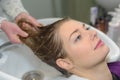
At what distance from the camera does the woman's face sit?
3.02 feet

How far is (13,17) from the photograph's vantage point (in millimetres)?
1172

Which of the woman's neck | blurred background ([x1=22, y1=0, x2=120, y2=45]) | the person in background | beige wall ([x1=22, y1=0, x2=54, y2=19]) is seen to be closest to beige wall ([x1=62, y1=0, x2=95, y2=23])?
blurred background ([x1=22, y1=0, x2=120, y2=45])

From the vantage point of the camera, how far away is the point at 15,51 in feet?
3.71

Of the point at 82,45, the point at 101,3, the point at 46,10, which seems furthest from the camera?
the point at 46,10

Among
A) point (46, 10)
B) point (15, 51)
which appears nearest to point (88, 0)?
point (46, 10)

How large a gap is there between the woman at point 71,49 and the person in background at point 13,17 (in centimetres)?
7

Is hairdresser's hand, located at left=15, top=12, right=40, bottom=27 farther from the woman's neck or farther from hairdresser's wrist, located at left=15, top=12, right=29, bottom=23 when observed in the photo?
the woman's neck

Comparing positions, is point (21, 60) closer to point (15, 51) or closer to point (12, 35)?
point (15, 51)

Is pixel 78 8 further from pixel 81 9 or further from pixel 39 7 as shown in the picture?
pixel 39 7

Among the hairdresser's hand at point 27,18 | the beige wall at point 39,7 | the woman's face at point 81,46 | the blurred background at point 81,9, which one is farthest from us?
the beige wall at point 39,7

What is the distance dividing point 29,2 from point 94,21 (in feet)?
1.72

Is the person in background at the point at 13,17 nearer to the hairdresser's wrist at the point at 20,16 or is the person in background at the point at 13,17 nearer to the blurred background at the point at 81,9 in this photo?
the hairdresser's wrist at the point at 20,16

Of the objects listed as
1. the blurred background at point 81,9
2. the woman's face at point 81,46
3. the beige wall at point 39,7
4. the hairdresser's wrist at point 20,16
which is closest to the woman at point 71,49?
the woman's face at point 81,46

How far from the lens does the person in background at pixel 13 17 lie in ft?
3.17
